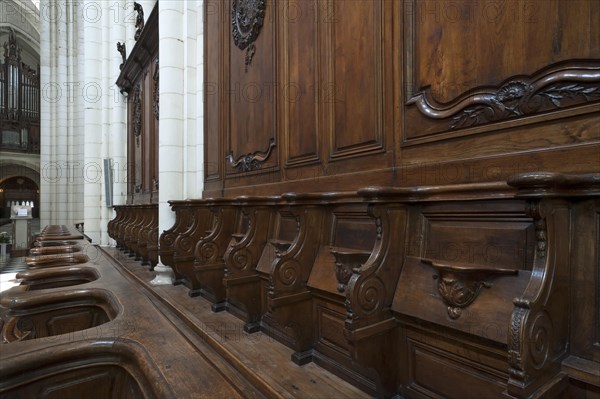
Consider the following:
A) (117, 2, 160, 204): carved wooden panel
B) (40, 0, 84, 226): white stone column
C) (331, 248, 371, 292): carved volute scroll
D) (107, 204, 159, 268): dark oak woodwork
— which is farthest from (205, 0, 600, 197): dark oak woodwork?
(40, 0, 84, 226): white stone column

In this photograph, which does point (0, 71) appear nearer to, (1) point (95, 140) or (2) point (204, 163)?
(1) point (95, 140)

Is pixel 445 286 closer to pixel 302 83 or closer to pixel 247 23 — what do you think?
pixel 302 83

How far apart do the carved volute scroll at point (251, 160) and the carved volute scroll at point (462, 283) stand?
1422 millimetres

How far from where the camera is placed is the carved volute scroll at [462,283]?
2.76 feet

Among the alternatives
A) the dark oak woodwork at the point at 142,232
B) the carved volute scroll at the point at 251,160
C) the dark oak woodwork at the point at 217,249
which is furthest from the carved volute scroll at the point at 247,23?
the dark oak woodwork at the point at 142,232

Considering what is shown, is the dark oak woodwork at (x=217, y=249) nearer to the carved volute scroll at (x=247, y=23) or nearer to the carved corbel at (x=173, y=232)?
the carved corbel at (x=173, y=232)

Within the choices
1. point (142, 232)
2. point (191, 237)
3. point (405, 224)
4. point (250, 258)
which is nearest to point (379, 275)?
point (405, 224)

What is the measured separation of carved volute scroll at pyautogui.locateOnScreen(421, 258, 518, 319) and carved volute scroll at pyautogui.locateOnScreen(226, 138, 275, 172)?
1.42 m

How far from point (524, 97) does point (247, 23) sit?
1.95 meters

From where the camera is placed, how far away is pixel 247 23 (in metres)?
2.36

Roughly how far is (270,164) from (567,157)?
60.9 inches

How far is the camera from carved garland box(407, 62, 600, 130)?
0.83 metres

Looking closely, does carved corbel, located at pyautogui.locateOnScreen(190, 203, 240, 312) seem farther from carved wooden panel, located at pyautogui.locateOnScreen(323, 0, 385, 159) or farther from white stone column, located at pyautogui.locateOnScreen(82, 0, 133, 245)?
white stone column, located at pyautogui.locateOnScreen(82, 0, 133, 245)

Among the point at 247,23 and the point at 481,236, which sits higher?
the point at 247,23
